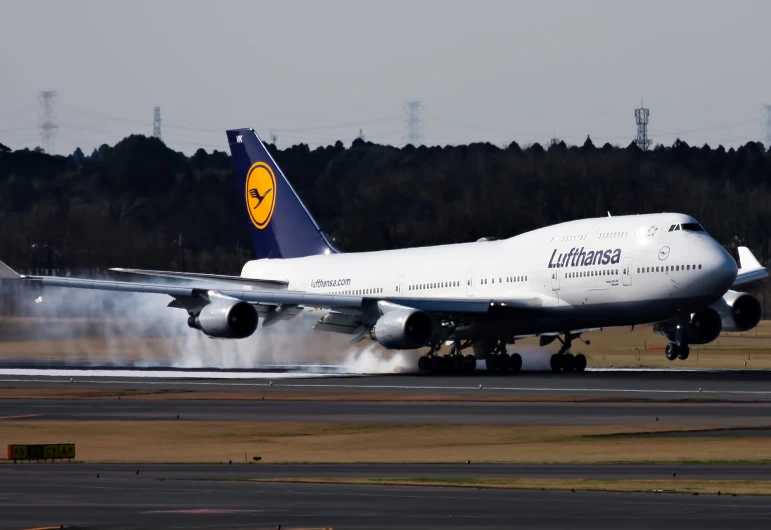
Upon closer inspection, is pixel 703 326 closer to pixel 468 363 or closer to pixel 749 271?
pixel 749 271

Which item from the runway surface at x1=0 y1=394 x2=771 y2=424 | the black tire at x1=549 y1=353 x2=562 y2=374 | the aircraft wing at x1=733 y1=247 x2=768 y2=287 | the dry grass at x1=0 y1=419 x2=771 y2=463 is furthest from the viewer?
the aircraft wing at x1=733 y1=247 x2=768 y2=287

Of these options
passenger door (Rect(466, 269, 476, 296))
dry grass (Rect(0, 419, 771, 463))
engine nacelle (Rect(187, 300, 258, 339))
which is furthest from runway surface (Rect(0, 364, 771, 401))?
dry grass (Rect(0, 419, 771, 463))

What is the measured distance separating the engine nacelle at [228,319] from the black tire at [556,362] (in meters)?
10.00

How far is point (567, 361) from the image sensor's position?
52906mm

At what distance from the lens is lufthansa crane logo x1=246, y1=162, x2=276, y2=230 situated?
63.0m

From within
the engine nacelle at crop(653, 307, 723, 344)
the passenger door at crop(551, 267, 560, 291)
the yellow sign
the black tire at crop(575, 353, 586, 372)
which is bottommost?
the yellow sign

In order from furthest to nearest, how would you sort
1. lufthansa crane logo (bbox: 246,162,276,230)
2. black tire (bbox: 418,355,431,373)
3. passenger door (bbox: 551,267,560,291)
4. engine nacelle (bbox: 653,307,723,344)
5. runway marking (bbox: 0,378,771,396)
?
lufthansa crane logo (bbox: 246,162,276,230)
black tire (bbox: 418,355,431,373)
engine nacelle (bbox: 653,307,723,344)
passenger door (bbox: 551,267,560,291)
runway marking (bbox: 0,378,771,396)

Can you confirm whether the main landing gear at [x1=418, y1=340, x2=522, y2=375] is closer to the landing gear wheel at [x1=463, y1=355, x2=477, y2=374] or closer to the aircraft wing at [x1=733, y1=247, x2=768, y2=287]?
the landing gear wheel at [x1=463, y1=355, x2=477, y2=374]

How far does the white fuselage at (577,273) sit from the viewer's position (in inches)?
1893

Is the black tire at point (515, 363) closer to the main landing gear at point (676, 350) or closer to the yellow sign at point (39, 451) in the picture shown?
the main landing gear at point (676, 350)

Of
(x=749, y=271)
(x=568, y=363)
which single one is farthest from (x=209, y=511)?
(x=749, y=271)

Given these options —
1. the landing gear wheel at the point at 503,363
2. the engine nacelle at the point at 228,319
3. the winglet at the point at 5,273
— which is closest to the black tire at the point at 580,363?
the landing gear wheel at the point at 503,363

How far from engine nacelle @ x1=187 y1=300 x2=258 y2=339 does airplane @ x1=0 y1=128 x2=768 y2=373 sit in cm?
4

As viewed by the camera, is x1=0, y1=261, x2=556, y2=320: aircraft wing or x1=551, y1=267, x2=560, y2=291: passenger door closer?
x1=551, y1=267, x2=560, y2=291: passenger door
